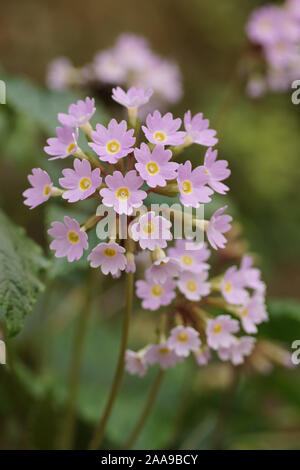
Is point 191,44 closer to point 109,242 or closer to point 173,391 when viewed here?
point 173,391

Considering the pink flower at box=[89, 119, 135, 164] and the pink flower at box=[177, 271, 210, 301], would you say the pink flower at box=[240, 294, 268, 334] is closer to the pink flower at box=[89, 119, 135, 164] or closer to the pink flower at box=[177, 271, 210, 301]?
the pink flower at box=[177, 271, 210, 301]

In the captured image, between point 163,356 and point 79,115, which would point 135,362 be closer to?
point 163,356

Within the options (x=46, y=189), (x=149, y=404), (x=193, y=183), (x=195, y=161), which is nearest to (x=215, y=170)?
(x=193, y=183)

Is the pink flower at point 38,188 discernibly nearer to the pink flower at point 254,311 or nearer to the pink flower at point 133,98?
the pink flower at point 133,98

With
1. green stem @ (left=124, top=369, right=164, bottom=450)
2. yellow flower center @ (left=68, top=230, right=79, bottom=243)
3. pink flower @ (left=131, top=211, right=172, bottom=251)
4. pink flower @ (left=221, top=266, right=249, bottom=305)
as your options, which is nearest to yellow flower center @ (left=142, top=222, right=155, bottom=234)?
pink flower @ (left=131, top=211, right=172, bottom=251)

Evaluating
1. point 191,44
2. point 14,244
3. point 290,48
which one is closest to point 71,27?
point 191,44

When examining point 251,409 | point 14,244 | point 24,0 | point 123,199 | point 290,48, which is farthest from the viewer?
point 24,0

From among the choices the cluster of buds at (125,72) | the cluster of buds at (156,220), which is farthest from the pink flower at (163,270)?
the cluster of buds at (125,72)
